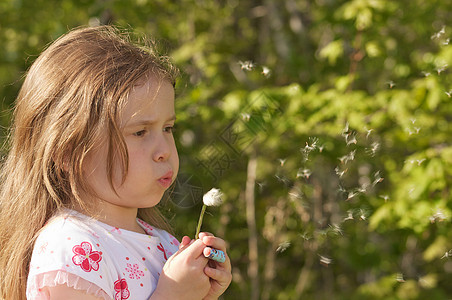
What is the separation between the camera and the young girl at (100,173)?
1.14 m

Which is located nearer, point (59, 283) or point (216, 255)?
point (59, 283)

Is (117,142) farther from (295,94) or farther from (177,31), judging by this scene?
(177,31)

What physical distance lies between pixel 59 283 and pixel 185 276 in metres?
0.25

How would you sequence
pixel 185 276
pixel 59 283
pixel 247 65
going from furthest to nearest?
pixel 247 65 < pixel 185 276 < pixel 59 283

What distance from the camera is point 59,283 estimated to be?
1.03m

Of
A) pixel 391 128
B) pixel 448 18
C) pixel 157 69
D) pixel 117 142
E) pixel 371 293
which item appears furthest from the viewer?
pixel 448 18

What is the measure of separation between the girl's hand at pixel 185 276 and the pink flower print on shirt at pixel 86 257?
148 mm

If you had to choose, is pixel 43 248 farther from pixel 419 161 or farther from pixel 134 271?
pixel 419 161

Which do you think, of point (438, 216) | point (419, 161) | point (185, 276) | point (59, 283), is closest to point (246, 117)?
point (419, 161)

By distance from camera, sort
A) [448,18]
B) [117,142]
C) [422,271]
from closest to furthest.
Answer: [117,142]
[448,18]
[422,271]

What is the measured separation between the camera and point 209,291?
1229 millimetres

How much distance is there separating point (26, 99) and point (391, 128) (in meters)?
2.05

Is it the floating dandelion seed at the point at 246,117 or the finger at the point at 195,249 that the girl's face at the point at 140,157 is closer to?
the finger at the point at 195,249

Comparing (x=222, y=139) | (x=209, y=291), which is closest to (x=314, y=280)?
(x=222, y=139)
